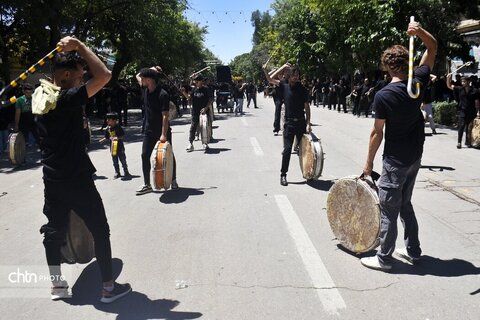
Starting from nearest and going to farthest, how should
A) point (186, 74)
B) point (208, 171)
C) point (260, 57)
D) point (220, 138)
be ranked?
point (208, 171) < point (220, 138) < point (186, 74) < point (260, 57)

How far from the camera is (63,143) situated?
386 centimetres

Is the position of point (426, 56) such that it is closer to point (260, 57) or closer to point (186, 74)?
point (186, 74)

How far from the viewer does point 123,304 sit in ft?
13.1

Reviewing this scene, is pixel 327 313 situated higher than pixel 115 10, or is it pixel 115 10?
pixel 115 10

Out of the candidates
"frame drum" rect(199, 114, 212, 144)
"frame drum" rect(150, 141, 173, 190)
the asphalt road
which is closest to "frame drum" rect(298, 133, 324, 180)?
the asphalt road


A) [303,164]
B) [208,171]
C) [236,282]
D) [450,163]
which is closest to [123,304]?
[236,282]

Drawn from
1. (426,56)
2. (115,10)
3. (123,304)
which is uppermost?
(115,10)

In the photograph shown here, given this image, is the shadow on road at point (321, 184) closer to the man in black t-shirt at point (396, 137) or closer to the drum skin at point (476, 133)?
the man in black t-shirt at point (396, 137)

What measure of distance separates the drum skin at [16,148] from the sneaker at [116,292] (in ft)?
26.3

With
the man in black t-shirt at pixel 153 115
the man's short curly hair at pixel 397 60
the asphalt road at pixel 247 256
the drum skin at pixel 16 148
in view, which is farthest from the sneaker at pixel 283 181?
the drum skin at pixel 16 148

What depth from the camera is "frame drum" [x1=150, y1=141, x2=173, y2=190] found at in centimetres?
727

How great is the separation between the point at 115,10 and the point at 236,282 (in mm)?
20853

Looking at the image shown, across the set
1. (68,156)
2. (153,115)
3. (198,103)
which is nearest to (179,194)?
(153,115)

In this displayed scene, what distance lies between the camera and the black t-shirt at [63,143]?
3811 millimetres
